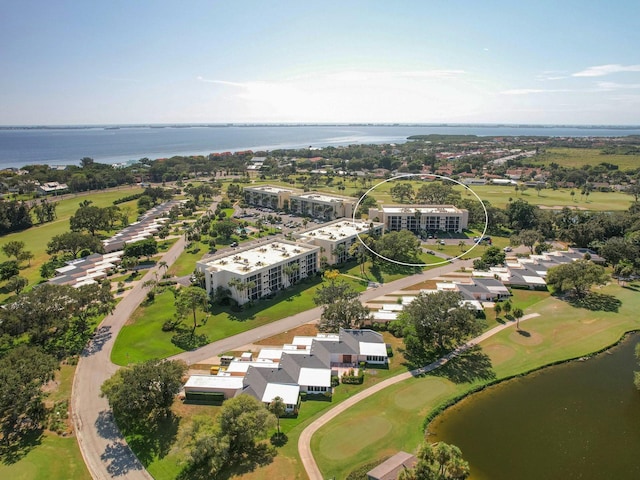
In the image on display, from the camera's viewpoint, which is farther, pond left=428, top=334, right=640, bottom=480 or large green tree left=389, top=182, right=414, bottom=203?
large green tree left=389, top=182, right=414, bottom=203

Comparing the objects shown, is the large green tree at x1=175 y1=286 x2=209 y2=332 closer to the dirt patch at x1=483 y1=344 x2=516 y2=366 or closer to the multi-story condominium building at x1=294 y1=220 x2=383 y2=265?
the multi-story condominium building at x1=294 y1=220 x2=383 y2=265

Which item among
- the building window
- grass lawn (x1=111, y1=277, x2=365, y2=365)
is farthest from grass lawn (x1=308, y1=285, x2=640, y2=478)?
grass lawn (x1=111, y1=277, x2=365, y2=365)

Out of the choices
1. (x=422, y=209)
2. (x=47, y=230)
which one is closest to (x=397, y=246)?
(x=422, y=209)

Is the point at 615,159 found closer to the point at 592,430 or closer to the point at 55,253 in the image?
the point at 592,430

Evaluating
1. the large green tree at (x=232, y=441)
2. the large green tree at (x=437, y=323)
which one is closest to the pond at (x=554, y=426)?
the large green tree at (x=437, y=323)

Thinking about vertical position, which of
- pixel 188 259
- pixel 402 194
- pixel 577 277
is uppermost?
pixel 402 194

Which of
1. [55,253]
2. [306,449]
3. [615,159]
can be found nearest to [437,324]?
[306,449]

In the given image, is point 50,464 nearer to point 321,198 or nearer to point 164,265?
point 164,265
